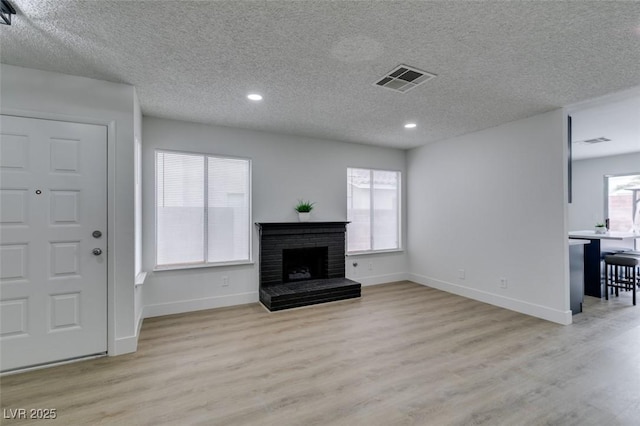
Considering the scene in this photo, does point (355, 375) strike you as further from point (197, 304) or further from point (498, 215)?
point (498, 215)

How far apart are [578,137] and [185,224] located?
666 centimetres

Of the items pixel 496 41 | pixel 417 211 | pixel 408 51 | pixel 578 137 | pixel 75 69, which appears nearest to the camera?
pixel 496 41

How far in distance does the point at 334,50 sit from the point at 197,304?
140 inches

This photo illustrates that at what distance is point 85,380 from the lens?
7.84 ft

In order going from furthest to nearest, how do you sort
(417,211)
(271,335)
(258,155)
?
(417,211), (258,155), (271,335)

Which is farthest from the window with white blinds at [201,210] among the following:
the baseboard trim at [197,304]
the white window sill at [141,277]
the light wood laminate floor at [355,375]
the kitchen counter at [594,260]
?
the kitchen counter at [594,260]

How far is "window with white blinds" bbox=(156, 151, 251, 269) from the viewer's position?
13.0ft

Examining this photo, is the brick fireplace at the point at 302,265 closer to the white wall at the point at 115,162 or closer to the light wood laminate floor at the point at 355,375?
the light wood laminate floor at the point at 355,375

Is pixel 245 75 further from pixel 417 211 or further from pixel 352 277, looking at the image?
pixel 417 211

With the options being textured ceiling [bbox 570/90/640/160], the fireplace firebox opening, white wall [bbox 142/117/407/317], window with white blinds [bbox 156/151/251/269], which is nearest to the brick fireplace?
the fireplace firebox opening

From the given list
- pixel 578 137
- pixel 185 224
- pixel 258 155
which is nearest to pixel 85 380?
pixel 185 224

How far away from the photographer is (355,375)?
2.46m

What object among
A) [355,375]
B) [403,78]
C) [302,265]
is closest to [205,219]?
[302,265]

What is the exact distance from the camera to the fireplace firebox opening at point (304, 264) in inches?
189
